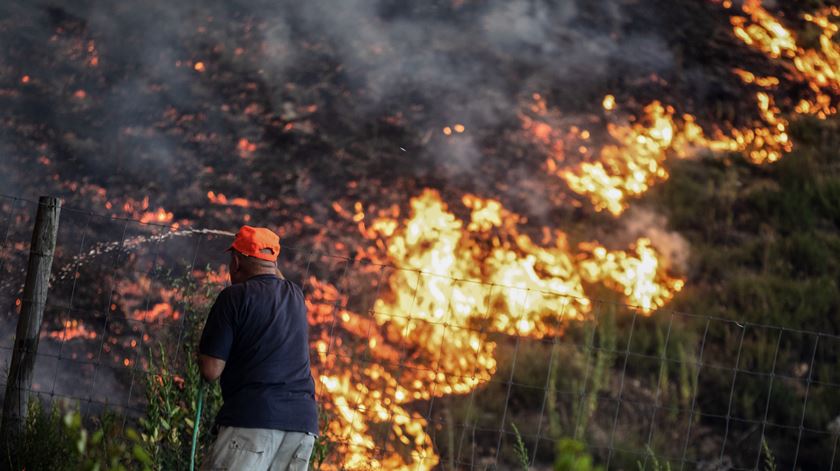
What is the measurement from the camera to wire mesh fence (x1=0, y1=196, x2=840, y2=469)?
22.3ft

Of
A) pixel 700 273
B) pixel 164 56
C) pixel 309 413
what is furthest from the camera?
pixel 164 56

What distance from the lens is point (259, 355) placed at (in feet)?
10.2

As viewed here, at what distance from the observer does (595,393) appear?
7.01 meters

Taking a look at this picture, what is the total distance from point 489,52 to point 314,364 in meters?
3.91

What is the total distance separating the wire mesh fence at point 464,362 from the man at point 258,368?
131 inches

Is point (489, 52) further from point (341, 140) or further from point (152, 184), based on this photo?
point (152, 184)

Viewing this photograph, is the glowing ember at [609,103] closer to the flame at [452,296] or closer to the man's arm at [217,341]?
the flame at [452,296]

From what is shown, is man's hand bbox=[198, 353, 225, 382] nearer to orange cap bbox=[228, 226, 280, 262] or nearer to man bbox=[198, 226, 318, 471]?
man bbox=[198, 226, 318, 471]

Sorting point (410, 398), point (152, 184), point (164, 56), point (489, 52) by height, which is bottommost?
point (410, 398)

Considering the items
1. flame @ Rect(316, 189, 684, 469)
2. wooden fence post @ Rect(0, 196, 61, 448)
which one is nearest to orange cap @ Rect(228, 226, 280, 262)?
wooden fence post @ Rect(0, 196, 61, 448)

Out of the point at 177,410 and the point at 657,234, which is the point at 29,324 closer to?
the point at 177,410

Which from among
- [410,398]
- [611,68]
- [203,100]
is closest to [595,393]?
[410,398]

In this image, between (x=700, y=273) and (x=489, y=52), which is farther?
(x=489, y=52)

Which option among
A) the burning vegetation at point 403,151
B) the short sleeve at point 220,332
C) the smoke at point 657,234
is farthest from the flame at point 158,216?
the short sleeve at point 220,332
